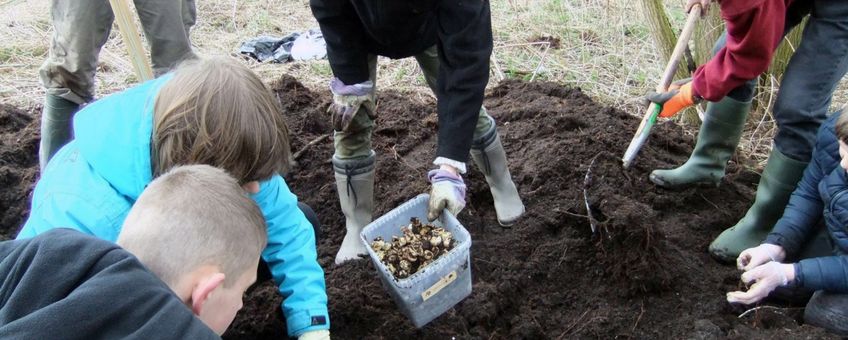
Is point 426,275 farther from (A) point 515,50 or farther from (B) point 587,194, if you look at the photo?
(A) point 515,50

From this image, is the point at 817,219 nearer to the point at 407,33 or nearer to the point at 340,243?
the point at 407,33

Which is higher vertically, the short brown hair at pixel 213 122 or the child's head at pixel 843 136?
the short brown hair at pixel 213 122

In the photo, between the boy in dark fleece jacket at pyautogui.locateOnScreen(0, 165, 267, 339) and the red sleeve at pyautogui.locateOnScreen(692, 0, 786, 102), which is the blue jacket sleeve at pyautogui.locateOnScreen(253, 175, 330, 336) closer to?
the boy in dark fleece jacket at pyautogui.locateOnScreen(0, 165, 267, 339)

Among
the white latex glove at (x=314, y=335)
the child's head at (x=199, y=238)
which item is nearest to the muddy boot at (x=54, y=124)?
the white latex glove at (x=314, y=335)

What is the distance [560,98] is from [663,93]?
3.93ft

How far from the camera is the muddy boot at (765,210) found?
247 centimetres

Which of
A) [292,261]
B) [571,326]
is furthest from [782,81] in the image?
[292,261]

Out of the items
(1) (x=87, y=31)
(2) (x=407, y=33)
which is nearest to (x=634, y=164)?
(2) (x=407, y=33)

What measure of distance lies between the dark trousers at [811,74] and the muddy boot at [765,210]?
0.06m

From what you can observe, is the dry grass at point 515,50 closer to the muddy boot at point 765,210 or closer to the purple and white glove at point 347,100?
the muddy boot at point 765,210

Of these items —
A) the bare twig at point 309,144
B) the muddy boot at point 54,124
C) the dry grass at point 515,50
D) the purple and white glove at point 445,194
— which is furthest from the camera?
the dry grass at point 515,50

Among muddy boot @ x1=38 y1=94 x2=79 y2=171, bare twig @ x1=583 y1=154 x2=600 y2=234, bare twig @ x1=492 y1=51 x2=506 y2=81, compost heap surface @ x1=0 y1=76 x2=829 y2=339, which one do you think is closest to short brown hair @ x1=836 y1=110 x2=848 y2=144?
compost heap surface @ x1=0 y1=76 x2=829 y2=339

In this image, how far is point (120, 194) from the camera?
5.12ft

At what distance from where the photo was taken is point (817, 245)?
233 centimetres
